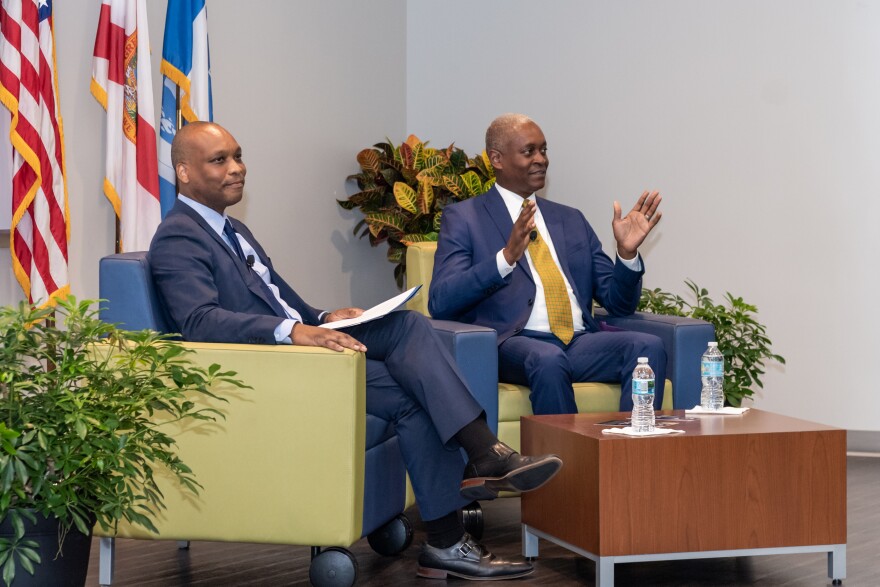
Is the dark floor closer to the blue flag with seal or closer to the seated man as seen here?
the seated man

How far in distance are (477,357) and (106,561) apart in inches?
48.9

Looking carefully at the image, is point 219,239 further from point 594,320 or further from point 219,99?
point 219,99

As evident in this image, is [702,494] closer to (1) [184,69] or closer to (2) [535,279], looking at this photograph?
(2) [535,279]

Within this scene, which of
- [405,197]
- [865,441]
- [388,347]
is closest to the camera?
[388,347]

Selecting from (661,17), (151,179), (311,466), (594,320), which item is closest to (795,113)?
(661,17)

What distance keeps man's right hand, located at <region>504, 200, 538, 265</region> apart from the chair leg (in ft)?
5.11

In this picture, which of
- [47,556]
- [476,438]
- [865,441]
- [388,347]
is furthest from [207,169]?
[865,441]

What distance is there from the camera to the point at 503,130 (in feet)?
13.5

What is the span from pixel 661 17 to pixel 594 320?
7.71ft

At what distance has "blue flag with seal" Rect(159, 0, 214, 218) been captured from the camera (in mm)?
4551

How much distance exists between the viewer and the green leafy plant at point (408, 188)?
571cm

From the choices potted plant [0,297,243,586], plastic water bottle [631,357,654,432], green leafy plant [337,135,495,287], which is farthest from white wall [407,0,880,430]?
potted plant [0,297,243,586]

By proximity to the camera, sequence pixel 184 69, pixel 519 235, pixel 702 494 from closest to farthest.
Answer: pixel 702 494 < pixel 519 235 < pixel 184 69

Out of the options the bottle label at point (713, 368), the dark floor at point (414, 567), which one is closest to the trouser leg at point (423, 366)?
the dark floor at point (414, 567)
